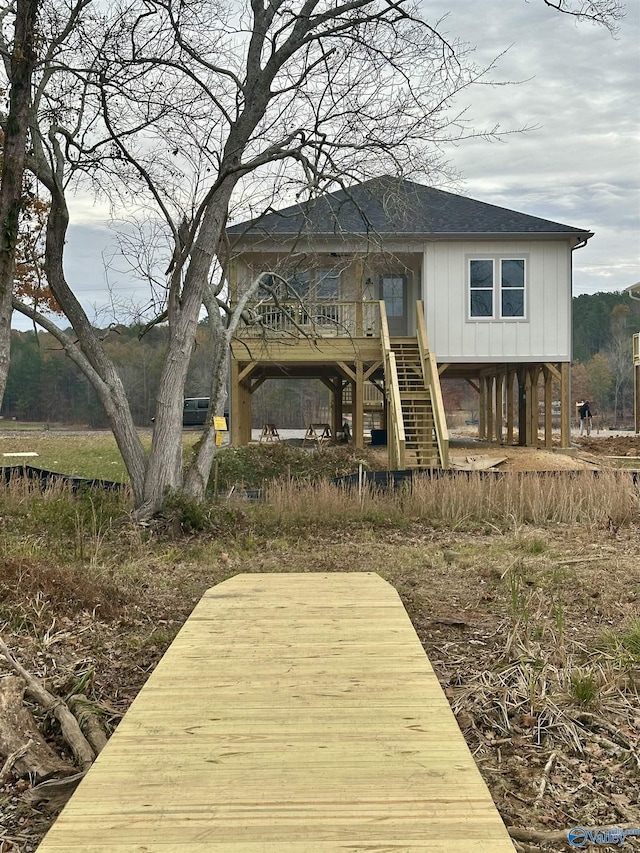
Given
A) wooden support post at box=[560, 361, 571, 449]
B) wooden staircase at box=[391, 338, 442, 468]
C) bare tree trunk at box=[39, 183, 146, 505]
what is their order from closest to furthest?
1. bare tree trunk at box=[39, 183, 146, 505]
2. wooden staircase at box=[391, 338, 442, 468]
3. wooden support post at box=[560, 361, 571, 449]

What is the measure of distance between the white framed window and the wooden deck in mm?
14640

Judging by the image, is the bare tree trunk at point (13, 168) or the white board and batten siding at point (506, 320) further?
the white board and batten siding at point (506, 320)

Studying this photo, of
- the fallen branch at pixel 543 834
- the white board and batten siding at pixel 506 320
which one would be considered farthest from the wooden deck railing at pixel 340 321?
the fallen branch at pixel 543 834

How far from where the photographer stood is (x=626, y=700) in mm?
3744

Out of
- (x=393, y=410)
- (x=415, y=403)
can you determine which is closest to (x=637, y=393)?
(x=415, y=403)

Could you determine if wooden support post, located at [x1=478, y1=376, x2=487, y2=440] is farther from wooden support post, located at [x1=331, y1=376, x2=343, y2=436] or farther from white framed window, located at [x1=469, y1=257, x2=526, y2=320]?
white framed window, located at [x1=469, y1=257, x2=526, y2=320]

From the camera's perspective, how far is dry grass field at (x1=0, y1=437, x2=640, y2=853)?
3.23 m

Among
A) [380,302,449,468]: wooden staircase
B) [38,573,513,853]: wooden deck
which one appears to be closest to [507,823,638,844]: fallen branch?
[38,573,513,853]: wooden deck

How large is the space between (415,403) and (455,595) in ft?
33.6

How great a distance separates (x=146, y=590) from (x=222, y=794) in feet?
13.5

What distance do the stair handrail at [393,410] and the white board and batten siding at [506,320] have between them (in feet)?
4.93

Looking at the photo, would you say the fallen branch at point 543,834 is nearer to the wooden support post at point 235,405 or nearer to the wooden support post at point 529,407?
the wooden support post at point 235,405

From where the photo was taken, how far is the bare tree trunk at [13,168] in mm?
5934

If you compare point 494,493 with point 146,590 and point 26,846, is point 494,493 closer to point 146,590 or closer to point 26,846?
point 146,590
